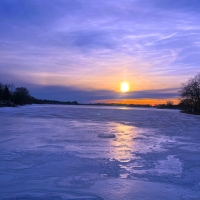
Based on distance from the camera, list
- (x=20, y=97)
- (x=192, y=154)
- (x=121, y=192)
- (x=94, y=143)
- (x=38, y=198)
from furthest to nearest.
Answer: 1. (x=20, y=97)
2. (x=94, y=143)
3. (x=192, y=154)
4. (x=121, y=192)
5. (x=38, y=198)

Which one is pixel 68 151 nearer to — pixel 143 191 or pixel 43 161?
pixel 43 161

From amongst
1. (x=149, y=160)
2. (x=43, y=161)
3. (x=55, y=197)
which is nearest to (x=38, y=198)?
(x=55, y=197)

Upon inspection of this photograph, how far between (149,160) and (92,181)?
6.98ft

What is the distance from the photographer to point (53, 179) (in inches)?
169

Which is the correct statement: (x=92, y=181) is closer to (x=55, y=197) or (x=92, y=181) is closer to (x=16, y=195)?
(x=55, y=197)

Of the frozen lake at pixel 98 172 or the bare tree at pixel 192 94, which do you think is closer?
the frozen lake at pixel 98 172

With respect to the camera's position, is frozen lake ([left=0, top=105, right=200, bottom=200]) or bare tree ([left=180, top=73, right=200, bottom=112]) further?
bare tree ([left=180, top=73, right=200, bottom=112])

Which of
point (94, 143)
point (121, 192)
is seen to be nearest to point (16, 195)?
point (121, 192)

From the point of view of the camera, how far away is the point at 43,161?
5.55 meters

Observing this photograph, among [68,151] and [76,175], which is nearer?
[76,175]

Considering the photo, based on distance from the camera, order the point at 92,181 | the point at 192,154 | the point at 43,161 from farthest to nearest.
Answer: the point at 192,154 < the point at 43,161 < the point at 92,181

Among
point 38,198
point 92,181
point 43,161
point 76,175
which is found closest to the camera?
point 38,198

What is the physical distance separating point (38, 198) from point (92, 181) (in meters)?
1.10

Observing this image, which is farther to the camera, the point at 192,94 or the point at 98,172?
the point at 192,94
